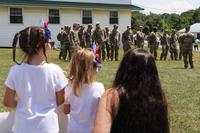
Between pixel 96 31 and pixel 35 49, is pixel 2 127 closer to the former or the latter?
pixel 35 49

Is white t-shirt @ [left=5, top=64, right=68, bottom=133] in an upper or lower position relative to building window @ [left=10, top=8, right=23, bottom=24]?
lower

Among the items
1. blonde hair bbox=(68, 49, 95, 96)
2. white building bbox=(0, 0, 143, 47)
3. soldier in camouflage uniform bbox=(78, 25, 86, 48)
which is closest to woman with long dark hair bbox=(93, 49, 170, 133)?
blonde hair bbox=(68, 49, 95, 96)

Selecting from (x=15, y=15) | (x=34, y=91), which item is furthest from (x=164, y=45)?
(x=34, y=91)

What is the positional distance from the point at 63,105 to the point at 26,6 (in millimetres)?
32899

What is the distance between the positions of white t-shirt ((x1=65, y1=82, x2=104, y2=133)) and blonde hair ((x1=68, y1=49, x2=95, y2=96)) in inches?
2.3

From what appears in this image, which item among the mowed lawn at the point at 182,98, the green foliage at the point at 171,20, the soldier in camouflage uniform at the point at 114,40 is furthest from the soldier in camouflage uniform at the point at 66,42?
the green foliage at the point at 171,20

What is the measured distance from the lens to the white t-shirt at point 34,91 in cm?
453

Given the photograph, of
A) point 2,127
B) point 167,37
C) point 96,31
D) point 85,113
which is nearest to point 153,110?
point 85,113

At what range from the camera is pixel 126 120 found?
348 centimetres

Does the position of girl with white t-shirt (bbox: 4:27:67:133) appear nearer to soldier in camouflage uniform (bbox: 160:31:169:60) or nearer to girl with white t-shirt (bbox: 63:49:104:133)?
girl with white t-shirt (bbox: 63:49:104:133)

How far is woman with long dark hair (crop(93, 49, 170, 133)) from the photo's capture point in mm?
3463

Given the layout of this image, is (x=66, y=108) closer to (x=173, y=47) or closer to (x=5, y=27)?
(x=173, y=47)

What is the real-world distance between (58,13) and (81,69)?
34708 millimetres

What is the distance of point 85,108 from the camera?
4.58 metres
